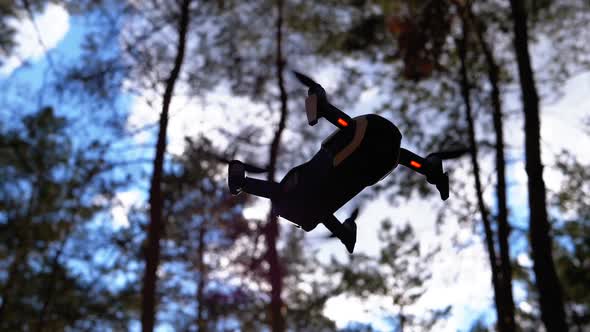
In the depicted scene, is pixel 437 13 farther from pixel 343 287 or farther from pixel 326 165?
pixel 326 165

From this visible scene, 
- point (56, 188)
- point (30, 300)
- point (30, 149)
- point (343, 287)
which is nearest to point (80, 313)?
point (30, 300)

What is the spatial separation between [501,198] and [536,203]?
1.93 m

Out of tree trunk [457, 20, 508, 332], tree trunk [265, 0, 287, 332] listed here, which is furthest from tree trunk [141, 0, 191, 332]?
tree trunk [457, 20, 508, 332]

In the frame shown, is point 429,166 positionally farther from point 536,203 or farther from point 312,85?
point 536,203

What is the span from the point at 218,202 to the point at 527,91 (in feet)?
22.4

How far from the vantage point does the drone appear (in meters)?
2.30

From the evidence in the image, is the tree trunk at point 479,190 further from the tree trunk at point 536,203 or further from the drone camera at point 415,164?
the drone camera at point 415,164

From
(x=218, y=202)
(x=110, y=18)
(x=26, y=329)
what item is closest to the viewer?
(x=110, y=18)

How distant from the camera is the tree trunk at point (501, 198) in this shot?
7.59m

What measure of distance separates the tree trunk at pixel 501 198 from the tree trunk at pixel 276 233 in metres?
3.59

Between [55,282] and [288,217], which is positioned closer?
[288,217]

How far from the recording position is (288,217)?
260 cm

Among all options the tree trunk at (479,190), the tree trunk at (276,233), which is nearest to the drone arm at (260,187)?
the tree trunk at (276,233)

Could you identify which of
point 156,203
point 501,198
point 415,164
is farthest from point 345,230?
point 501,198
